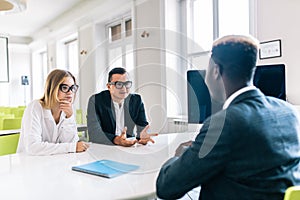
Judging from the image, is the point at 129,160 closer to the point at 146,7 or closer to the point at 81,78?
the point at 146,7

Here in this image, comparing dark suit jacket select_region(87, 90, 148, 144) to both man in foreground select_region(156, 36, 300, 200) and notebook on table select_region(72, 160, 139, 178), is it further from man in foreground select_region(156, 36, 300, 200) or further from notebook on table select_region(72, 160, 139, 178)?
man in foreground select_region(156, 36, 300, 200)

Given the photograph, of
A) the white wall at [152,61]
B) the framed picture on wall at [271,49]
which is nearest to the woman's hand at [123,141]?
the framed picture on wall at [271,49]

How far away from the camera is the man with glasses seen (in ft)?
8.06

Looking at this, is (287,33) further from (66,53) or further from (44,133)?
(66,53)

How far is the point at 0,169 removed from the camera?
1.57 m

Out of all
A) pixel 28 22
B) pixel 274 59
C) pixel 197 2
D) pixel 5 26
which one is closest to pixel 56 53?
pixel 28 22

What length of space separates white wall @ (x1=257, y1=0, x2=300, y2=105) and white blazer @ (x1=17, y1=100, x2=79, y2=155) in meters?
1.87

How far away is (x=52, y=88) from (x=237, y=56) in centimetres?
135

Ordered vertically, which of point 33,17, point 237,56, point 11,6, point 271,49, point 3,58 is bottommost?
point 237,56

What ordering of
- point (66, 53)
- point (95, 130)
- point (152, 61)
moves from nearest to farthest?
point (95, 130), point (152, 61), point (66, 53)

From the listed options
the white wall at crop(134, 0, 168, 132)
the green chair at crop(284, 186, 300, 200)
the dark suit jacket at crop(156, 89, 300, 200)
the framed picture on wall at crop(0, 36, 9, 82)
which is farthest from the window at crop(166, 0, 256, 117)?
the framed picture on wall at crop(0, 36, 9, 82)

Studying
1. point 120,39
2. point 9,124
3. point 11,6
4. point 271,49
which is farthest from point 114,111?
point 120,39

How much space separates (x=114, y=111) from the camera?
100 inches

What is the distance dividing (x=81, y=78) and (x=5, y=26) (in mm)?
3550
